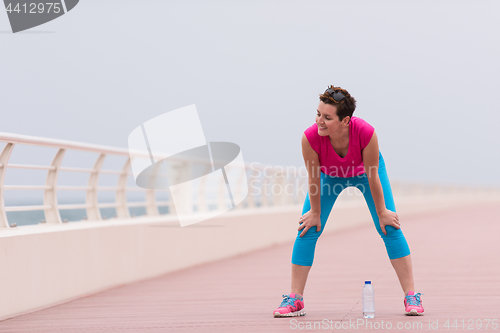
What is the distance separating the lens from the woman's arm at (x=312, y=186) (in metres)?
4.86

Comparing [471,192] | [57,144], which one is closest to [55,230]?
[57,144]

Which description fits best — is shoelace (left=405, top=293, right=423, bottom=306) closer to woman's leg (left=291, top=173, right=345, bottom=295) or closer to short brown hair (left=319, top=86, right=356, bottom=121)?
woman's leg (left=291, top=173, right=345, bottom=295)

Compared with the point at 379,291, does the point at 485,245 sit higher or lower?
lower

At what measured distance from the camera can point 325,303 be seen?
5.82 metres

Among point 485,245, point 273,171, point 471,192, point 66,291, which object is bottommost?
point 471,192

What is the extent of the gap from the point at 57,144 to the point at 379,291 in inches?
125

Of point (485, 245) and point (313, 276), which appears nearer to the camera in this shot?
point (313, 276)

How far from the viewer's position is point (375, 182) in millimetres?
4871

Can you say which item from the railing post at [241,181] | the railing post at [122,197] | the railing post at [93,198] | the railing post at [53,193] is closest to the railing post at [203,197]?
the railing post at [241,181]

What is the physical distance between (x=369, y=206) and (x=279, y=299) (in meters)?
1.48

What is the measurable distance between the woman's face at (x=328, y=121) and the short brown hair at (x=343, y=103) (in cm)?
3

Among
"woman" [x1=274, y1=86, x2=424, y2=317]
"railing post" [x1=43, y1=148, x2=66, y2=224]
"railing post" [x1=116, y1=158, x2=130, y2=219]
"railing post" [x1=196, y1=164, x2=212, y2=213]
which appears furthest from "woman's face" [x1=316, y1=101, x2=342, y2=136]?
"railing post" [x1=196, y1=164, x2=212, y2=213]

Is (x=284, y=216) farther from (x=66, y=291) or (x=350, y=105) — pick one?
(x=350, y=105)

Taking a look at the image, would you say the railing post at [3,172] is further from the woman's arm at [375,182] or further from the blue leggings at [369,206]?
the woman's arm at [375,182]
